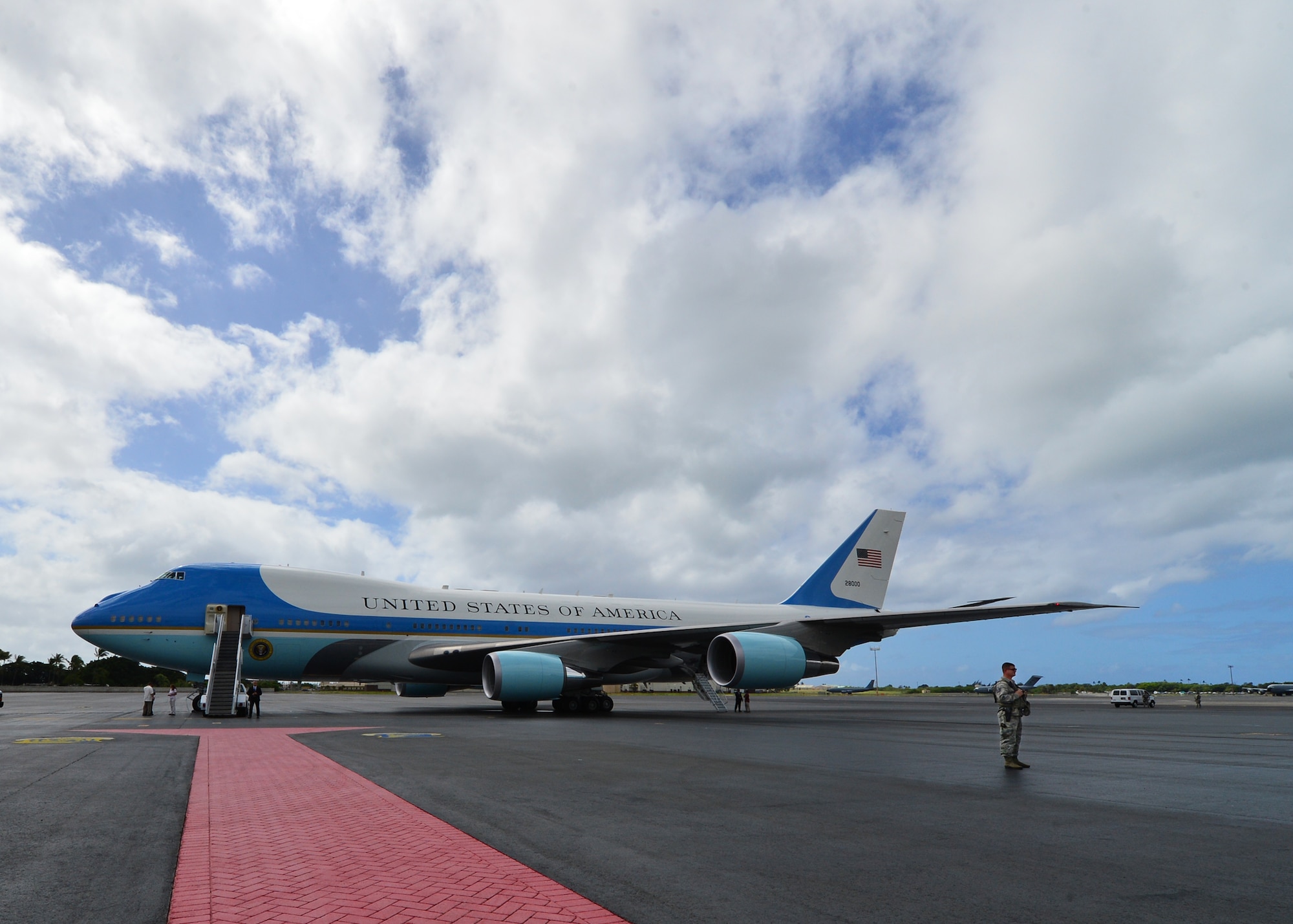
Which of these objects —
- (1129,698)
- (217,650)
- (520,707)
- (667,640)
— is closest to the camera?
(217,650)

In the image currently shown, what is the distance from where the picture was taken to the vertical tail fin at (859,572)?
107 feet

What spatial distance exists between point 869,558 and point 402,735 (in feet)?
75.5

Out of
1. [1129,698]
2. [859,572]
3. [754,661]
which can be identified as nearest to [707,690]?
[754,661]

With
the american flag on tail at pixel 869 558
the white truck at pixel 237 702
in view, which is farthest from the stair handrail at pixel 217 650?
the american flag on tail at pixel 869 558

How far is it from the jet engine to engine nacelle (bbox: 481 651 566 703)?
469 centimetres

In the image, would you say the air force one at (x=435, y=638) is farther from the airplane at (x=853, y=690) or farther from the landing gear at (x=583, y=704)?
the airplane at (x=853, y=690)

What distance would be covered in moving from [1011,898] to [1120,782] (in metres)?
5.72

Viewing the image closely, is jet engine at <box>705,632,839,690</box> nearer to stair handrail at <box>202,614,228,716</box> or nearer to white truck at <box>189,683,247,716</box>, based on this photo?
white truck at <box>189,683,247,716</box>

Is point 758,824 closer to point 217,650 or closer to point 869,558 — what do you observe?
point 217,650

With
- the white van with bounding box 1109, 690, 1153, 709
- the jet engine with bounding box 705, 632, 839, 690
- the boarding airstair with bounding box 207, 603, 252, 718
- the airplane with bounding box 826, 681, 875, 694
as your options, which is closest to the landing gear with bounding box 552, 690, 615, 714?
the jet engine with bounding box 705, 632, 839, 690

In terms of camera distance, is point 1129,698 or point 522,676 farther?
point 1129,698

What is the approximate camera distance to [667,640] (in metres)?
23.5

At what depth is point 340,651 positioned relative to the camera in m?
23.2

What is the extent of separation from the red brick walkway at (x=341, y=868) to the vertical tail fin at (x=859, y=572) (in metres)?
27.0
